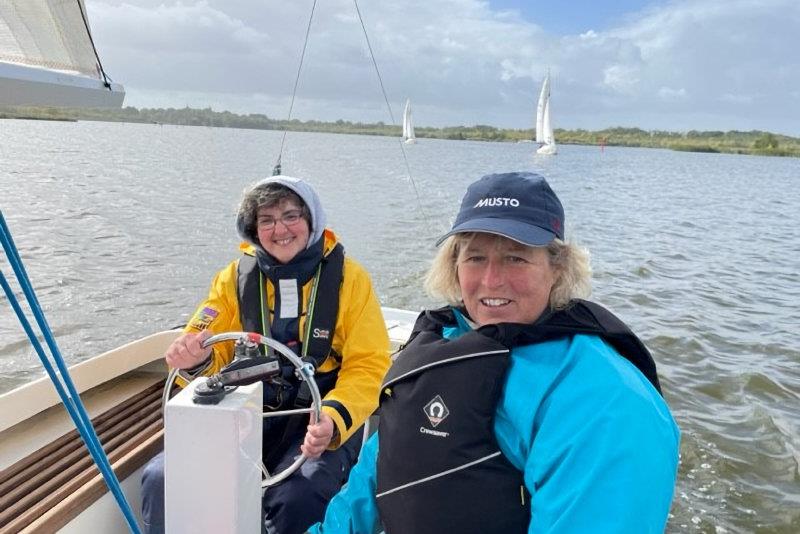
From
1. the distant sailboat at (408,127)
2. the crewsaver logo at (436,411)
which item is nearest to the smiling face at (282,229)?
the crewsaver logo at (436,411)

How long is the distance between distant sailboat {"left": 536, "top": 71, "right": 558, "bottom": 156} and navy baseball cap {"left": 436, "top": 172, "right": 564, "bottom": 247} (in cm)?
4078

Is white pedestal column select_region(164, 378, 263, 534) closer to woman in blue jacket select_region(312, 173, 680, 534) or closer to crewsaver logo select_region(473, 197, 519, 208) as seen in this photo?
woman in blue jacket select_region(312, 173, 680, 534)

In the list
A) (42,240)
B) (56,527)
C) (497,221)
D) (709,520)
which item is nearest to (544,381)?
(497,221)

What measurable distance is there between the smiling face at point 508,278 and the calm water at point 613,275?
0.53 ft

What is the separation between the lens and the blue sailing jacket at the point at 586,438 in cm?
100

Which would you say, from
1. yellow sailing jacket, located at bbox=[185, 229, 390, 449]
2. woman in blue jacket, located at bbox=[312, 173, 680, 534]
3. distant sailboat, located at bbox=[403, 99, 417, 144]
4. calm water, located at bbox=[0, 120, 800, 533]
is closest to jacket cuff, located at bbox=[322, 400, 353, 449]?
yellow sailing jacket, located at bbox=[185, 229, 390, 449]

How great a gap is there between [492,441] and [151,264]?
8.91 metres

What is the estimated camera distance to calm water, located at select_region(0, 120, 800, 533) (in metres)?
4.03

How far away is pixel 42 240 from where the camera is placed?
34.5 ft

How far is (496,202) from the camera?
1.35 m

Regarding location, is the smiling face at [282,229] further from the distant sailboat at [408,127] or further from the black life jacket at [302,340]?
the distant sailboat at [408,127]

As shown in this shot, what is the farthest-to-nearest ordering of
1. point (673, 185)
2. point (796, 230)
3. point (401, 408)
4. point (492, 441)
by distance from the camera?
point (673, 185) → point (796, 230) → point (401, 408) → point (492, 441)

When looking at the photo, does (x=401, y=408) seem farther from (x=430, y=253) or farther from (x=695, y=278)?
(x=695, y=278)

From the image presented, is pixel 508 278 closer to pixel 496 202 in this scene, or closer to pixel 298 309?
pixel 496 202
